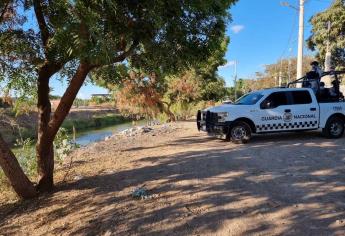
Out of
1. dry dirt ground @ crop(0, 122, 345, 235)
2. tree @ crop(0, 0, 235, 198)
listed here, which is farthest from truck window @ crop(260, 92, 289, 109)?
tree @ crop(0, 0, 235, 198)

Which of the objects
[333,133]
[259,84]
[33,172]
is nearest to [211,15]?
[33,172]

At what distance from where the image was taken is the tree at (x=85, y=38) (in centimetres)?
693

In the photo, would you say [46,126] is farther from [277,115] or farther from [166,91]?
[166,91]

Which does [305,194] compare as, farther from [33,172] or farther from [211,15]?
[33,172]

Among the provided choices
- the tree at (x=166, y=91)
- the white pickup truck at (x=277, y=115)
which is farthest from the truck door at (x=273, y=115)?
the tree at (x=166, y=91)

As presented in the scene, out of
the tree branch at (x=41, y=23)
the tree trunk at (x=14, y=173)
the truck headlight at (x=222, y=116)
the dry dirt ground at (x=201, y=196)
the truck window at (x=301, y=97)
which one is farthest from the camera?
the truck window at (x=301, y=97)

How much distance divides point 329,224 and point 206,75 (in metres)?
33.2

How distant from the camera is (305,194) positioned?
7395mm

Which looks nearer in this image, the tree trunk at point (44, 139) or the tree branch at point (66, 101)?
the tree branch at point (66, 101)

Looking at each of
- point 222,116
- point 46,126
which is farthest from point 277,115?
point 46,126

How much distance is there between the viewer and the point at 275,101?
542 inches

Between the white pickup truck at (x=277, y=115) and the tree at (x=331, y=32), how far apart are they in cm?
2613

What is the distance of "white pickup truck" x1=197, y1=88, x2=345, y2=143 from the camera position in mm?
13500

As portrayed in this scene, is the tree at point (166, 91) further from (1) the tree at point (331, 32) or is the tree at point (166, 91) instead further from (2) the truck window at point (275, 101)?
(2) the truck window at point (275, 101)
